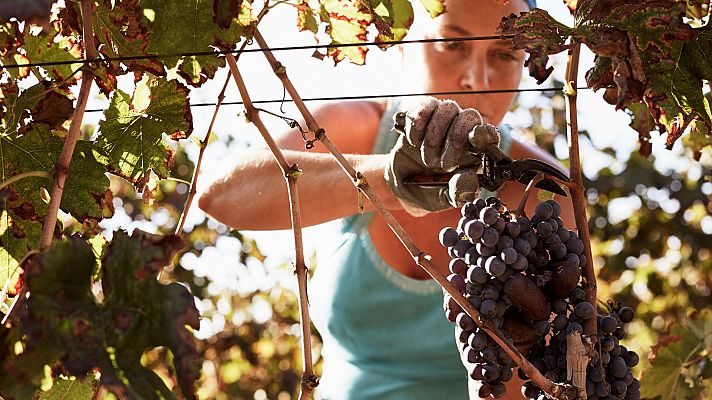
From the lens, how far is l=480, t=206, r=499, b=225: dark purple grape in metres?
1.02

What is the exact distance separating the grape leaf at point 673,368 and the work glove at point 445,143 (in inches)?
32.1

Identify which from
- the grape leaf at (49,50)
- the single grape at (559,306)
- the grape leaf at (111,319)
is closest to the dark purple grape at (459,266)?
the single grape at (559,306)

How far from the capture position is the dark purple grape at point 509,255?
1008mm

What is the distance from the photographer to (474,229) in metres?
1.03

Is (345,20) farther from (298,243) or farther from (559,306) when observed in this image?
(559,306)

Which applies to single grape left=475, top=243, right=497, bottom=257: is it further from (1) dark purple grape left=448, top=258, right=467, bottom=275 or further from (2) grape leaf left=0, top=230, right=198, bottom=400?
(2) grape leaf left=0, top=230, right=198, bottom=400

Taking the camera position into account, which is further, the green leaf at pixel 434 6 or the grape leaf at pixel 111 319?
the green leaf at pixel 434 6

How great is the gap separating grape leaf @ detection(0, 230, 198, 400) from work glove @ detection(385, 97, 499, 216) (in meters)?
0.42

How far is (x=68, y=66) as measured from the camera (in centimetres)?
145

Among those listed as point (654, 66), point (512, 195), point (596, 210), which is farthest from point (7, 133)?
point (596, 210)

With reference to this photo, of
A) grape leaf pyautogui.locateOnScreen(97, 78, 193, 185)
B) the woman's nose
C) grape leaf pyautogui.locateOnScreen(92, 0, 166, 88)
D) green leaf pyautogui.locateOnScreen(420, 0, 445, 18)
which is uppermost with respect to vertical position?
the woman's nose

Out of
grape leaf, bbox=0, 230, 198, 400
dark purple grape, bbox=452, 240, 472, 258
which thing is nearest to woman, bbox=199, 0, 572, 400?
dark purple grape, bbox=452, 240, 472, 258

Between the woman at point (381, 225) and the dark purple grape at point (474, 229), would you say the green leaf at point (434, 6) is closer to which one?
the woman at point (381, 225)

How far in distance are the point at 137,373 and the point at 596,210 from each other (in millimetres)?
4493
